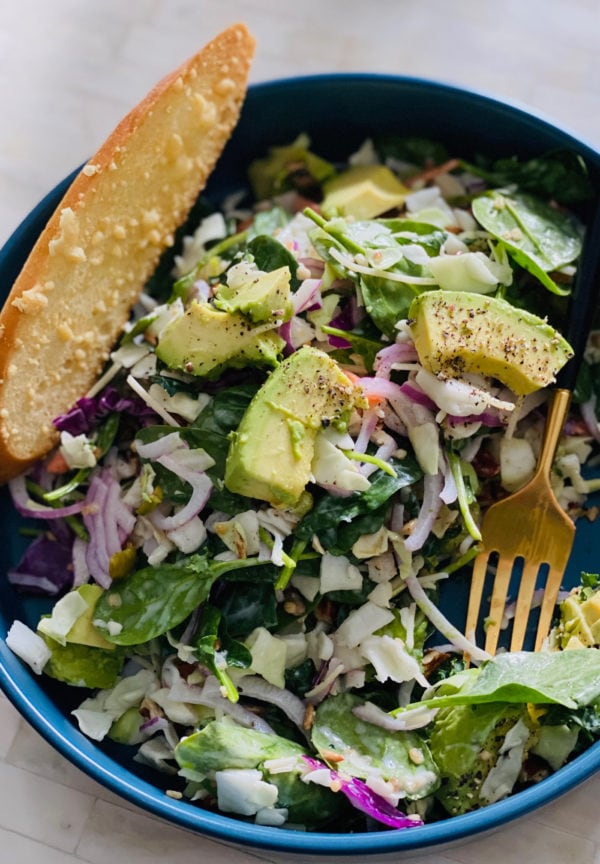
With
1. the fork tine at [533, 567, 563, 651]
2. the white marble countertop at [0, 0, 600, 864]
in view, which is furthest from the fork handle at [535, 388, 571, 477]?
the white marble countertop at [0, 0, 600, 864]

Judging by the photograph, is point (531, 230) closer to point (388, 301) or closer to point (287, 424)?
point (388, 301)

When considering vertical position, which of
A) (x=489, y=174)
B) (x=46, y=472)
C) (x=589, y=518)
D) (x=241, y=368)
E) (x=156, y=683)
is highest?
(x=489, y=174)

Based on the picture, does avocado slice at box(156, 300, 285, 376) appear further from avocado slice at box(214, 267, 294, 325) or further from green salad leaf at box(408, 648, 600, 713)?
green salad leaf at box(408, 648, 600, 713)

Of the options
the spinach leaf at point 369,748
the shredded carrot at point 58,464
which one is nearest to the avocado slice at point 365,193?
the shredded carrot at point 58,464

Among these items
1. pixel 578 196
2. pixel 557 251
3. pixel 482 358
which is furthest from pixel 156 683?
pixel 578 196

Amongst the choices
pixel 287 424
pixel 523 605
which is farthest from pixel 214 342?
pixel 523 605

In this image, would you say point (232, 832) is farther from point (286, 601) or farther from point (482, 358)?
point (482, 358)
